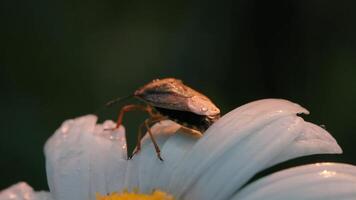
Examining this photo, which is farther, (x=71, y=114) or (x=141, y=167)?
(x=71, y=114)

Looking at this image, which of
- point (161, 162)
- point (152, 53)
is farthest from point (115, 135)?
point (152, 53)

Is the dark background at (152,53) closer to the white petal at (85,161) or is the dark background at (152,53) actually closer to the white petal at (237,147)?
the white petal at (85,161)

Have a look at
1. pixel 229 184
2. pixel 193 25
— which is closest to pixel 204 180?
pixel 229 184

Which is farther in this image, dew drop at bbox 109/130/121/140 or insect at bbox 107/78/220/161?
dew drop at bbox 109/130/121/140

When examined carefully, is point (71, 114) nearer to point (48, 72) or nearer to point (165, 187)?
point (48, 72)

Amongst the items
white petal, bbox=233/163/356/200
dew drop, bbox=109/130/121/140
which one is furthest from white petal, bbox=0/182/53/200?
white petal, bbox=233/163/356/200

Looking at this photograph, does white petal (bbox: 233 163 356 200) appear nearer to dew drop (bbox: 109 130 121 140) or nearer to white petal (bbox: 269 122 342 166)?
white petal (bbox: 269 122 342 166)

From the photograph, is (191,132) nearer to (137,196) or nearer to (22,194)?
(137,196)
